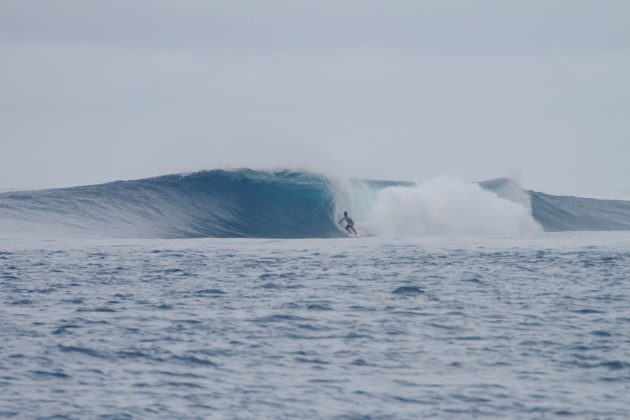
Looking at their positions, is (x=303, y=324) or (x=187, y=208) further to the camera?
(x=187, y=208)

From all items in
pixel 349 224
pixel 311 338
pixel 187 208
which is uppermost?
pixel 187 208

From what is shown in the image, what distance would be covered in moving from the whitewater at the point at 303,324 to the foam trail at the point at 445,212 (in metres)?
6.45

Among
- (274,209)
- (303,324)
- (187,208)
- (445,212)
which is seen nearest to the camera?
(303,324)

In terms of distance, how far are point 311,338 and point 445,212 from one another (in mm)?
26829

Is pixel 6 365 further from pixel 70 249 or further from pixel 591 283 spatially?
pixel 70 249

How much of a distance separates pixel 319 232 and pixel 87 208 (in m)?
7.52

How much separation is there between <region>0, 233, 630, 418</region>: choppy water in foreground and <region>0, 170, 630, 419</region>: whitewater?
1.5 inches

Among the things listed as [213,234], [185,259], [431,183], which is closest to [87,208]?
[213,234]

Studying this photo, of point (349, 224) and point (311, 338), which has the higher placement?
point (349, 224)

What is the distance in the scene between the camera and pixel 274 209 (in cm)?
3597

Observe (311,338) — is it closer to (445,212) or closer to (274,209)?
(274,209)

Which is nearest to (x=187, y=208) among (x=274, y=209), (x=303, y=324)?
(x=274, y=209)

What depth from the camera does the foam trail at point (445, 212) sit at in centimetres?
3819

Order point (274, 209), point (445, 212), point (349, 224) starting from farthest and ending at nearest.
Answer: point (445, 212), point (274, 209), point (349, 224)
